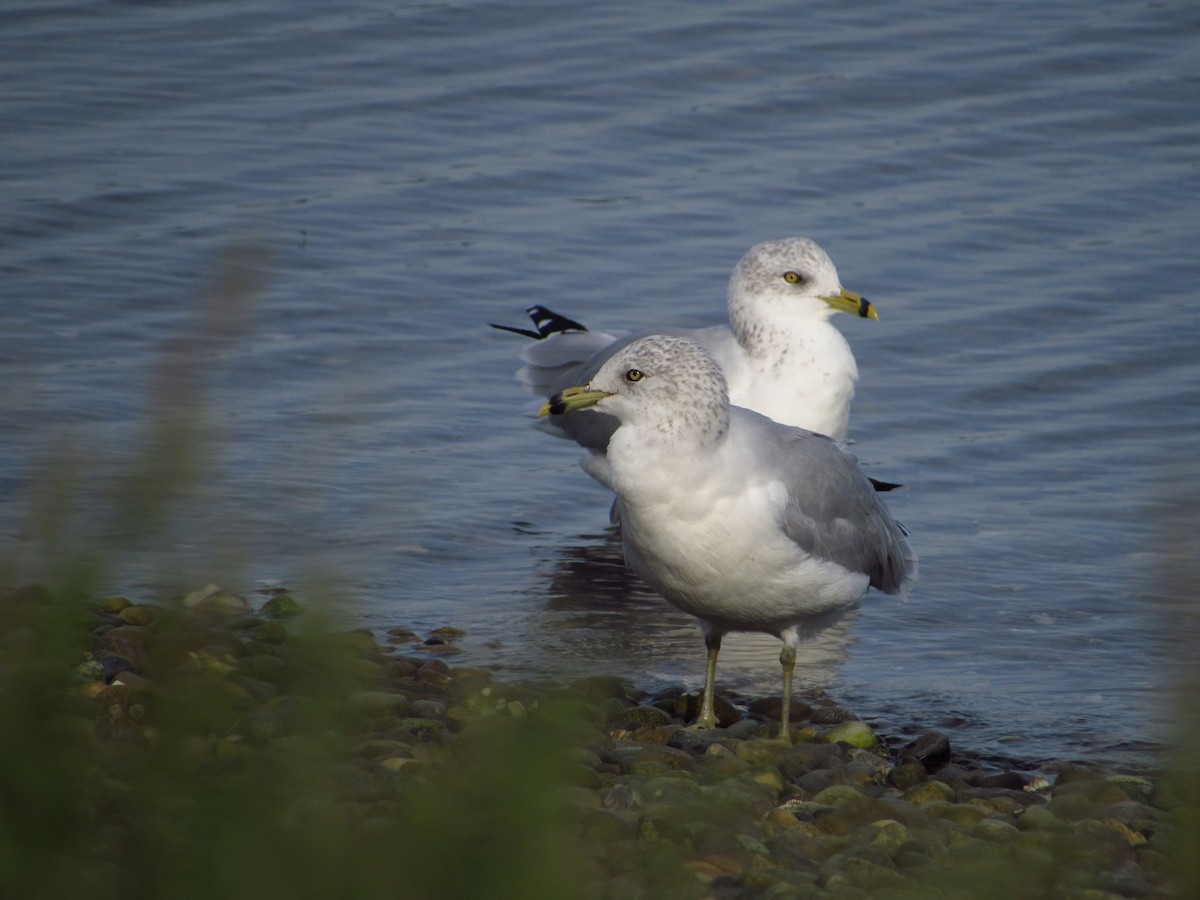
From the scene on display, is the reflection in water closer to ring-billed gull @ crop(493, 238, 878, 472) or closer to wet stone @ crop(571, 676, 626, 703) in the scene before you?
wet stone @ crop(571, 676, 626, 703)

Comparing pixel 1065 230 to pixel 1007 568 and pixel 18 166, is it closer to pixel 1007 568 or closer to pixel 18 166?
pixel 1007 568

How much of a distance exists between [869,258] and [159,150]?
19.4 feet

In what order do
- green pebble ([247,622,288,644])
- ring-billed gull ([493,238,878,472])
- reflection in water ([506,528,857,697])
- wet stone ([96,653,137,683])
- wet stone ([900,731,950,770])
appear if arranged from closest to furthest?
wet stone ([96,653,137,683]) < wet stone ([900,731,950,770]) < green pebble ([247,622,288,644]) < reflection in water ([506,528,857,697]) < ring-billed gull ([493,238,878,472])

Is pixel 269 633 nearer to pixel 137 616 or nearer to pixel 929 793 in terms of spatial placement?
pixel 137 616

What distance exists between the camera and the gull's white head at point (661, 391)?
5.18 meters

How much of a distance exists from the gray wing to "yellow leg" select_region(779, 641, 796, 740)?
0.36 meters

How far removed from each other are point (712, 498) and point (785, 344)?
2.80 meters

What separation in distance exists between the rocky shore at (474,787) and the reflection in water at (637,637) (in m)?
0.30

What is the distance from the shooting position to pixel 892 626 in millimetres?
7086

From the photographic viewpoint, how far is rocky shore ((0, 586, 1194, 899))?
91.4 inches

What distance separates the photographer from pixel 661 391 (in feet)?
17.2

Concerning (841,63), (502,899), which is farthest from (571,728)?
(841,63)

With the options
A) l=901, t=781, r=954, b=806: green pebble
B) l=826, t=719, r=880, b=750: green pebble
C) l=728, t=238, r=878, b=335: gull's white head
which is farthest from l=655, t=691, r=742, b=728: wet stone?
l=728, t=238, r=878, b=335: gull's white head

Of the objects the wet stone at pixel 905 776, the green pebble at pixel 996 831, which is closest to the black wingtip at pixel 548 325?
the wet stone at pixel 905 776
